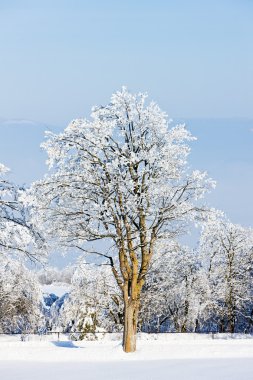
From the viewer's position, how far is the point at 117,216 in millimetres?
24188

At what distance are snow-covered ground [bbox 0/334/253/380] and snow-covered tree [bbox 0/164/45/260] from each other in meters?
4.11

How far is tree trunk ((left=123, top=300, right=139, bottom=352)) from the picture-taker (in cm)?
Answer: 2381

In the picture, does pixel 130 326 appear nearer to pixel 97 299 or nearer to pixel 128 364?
pixel 128 364

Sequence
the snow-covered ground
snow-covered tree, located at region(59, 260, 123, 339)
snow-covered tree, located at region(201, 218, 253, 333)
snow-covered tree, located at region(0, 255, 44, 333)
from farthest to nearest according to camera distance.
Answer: snow-covered tree, located at region(0, 255, 44, 333) < snow-covered tree, located at region(59, 260, 123, 339) < snow-covered tree, located at region(201, 218, 253, 333) < the snow-covered ground

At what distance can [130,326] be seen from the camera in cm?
2391

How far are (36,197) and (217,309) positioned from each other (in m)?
31.2

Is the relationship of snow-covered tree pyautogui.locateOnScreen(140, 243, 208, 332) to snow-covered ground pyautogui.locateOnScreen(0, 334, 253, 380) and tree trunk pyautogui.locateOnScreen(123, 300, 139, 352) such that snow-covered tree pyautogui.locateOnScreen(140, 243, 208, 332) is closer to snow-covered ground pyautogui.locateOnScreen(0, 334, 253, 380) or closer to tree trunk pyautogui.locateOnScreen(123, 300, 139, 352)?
snow-covered ground pyautogui.locateOnScreen(0, 334, 253, 380)

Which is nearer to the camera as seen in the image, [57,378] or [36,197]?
[57,378]

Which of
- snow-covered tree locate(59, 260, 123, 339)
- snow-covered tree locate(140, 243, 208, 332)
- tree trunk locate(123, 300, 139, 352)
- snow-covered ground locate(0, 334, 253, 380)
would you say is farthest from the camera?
snow-covered tree locate(59, 260, 123, 339)

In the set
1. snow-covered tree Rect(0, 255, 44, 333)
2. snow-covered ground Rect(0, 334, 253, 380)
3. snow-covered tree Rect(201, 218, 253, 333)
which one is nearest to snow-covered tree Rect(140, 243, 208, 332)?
snow-covered tree Rect(201, 218, 253, 333)

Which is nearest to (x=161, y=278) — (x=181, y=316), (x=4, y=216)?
(x=181, y=316)

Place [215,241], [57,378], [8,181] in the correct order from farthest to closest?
[215,241], [8,181], [57,378]

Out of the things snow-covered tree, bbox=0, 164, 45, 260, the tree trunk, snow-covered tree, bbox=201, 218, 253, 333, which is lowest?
the tree trunk

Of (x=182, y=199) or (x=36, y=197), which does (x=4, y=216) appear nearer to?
(x=36, y=197)
